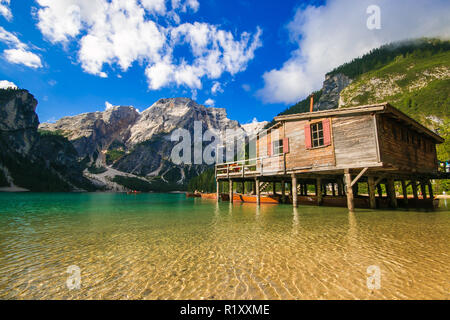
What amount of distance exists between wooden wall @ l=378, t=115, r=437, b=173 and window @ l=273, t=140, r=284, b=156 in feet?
26.5

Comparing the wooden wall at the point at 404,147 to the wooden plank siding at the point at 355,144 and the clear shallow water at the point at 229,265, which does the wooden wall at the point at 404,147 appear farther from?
the clear shallow water at the point at 229,265

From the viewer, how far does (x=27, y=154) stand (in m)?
144

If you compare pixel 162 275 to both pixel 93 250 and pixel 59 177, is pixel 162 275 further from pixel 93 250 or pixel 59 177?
pixel 59 177

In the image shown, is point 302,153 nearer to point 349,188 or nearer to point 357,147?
point 357,147

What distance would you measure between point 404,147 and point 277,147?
400 inches

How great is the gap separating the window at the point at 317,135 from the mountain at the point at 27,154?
164380mm

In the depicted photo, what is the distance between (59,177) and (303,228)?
19285 centimetres

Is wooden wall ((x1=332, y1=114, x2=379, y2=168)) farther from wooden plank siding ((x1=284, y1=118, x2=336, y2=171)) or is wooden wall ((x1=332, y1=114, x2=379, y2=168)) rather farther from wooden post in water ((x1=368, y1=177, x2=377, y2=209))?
wooden post in water ((x1=368, y1=177, x2=377, y2=209))

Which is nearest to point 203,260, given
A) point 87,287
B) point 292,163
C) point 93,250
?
point 87,287

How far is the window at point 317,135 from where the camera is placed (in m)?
17.5

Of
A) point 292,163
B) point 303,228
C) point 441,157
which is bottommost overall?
point 303,228

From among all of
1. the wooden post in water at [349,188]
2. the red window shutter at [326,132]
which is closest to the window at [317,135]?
the red window shutter at [326,132]

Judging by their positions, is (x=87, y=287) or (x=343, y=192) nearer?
(x=87, y=287)
